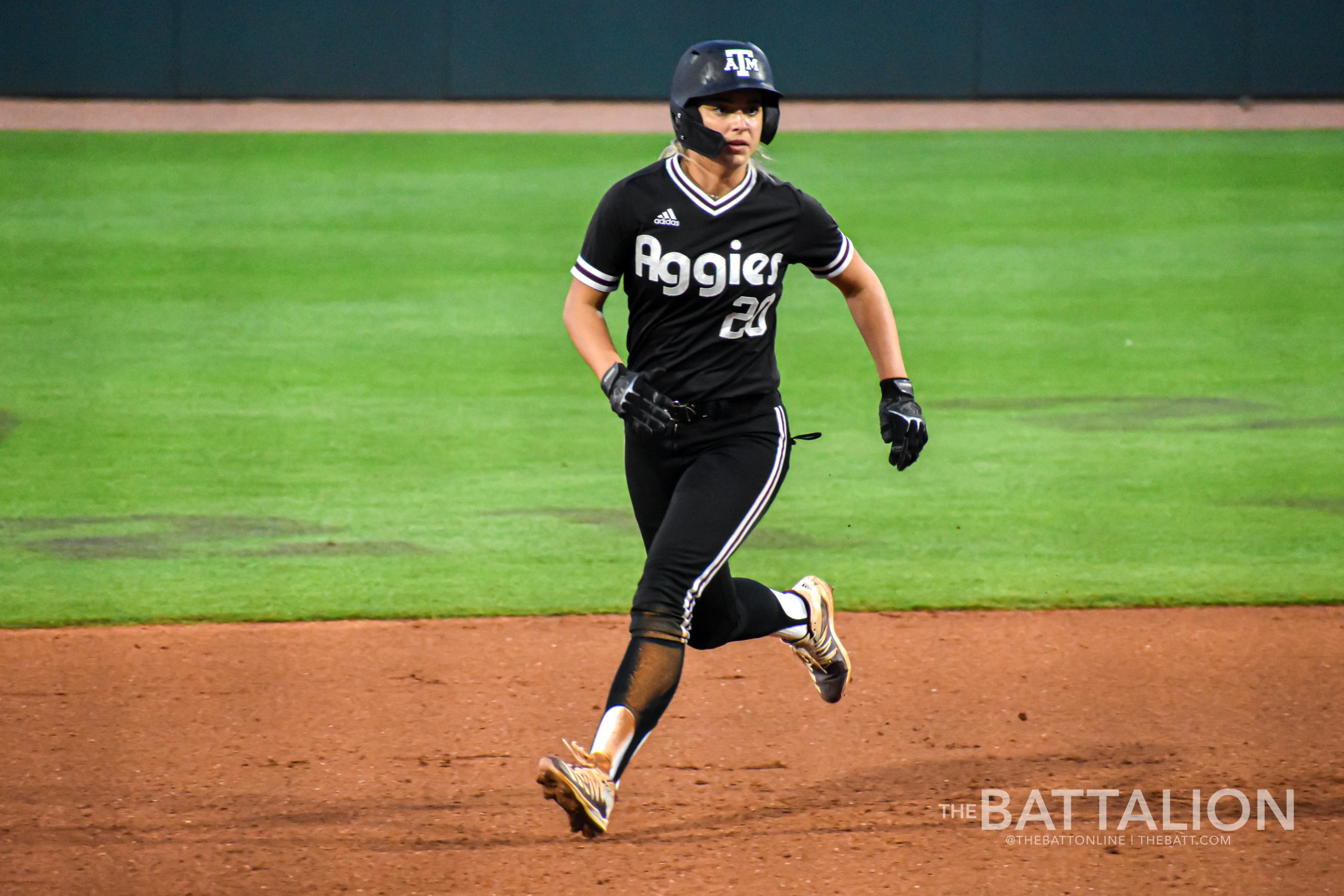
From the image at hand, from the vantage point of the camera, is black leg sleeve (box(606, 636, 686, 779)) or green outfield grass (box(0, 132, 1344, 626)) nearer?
black leg sleeve (box(606, 636, 686, 779))

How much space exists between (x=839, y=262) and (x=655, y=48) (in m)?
19.9

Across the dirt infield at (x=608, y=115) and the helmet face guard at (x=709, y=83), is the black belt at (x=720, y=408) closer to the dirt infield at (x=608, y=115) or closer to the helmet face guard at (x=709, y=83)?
the helmet face guard at (x=709, y=83)

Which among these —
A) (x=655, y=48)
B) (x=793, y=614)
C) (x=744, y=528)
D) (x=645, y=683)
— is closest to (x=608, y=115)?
(x=655, y=48)

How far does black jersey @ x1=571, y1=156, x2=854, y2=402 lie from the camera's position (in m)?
4.20

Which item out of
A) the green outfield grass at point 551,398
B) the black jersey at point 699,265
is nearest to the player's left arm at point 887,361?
the black jersey at point 699,265

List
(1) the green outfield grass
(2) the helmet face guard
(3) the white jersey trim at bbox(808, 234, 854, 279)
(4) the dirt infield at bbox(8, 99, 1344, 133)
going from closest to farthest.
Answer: (2) the helmet face guard
(3) the white jersey trim at bbox(808, 234, 854, 279)
(1) the green outfield grass
(4) the dirt infield at bbox(8, 99, 1344, 133)

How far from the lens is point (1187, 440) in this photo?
888 centimetres

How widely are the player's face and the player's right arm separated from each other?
495 millimetres

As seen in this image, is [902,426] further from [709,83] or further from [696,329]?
[709,83]

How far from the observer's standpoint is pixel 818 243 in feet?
14.4

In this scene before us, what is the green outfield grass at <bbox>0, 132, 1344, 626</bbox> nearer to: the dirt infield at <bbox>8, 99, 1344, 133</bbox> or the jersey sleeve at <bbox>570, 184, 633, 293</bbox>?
the jersey sleeve at <bbox>570, 184, 633, 293</bbox>

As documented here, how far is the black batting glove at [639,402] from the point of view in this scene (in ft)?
13.4

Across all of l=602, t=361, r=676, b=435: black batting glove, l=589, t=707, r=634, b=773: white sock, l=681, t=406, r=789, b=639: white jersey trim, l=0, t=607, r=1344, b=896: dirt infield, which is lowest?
l=0, t=607, r=1344, b=896: dirt infield

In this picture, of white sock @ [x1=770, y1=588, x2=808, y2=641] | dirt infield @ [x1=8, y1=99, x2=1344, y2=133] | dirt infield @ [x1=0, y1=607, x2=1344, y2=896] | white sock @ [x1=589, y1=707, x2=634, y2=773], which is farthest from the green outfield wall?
white sock @ [x1=589, y1=707, x2=634, y2=773]
